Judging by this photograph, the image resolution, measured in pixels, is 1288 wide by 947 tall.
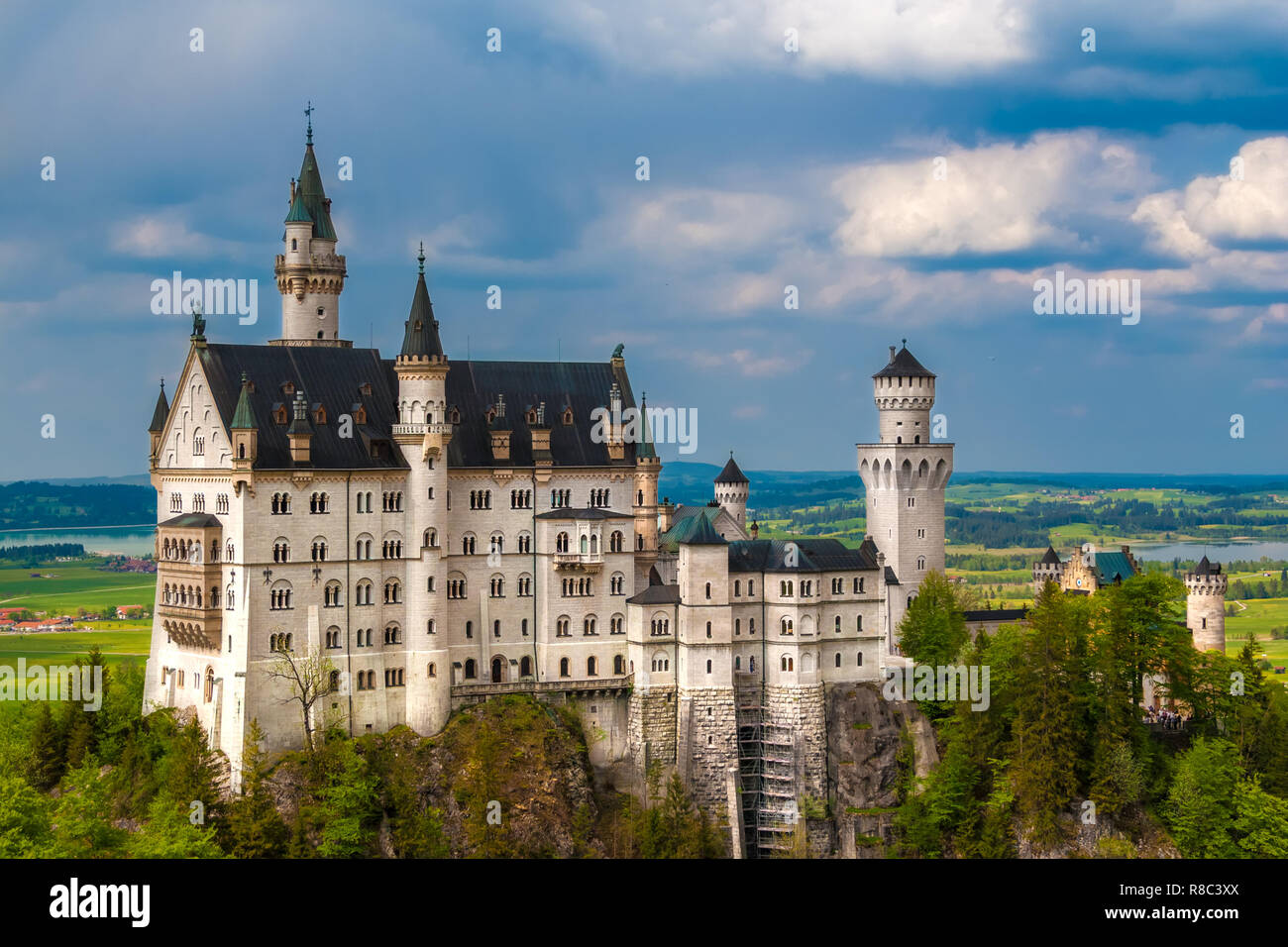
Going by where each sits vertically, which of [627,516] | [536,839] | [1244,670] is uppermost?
[627,516]

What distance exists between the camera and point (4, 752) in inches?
3930

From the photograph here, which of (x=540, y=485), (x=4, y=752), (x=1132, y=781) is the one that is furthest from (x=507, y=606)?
(x=1132, y=781)

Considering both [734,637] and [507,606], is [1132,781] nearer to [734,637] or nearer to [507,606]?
[734,637]

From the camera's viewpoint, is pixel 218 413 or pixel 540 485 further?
pixel 540 485

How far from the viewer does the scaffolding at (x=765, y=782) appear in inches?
3944

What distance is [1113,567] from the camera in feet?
438

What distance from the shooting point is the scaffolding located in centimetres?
10019

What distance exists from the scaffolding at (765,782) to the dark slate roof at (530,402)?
59.2ft

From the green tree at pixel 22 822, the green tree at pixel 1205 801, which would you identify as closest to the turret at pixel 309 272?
the green tree at pixel 22 822

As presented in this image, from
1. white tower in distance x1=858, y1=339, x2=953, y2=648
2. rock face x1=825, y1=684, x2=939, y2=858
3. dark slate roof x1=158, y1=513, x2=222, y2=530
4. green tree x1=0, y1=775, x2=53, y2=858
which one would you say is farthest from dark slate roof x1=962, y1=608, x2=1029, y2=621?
green tree x1=0, y1=775, x2=53, y2=858

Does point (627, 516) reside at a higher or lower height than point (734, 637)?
higher

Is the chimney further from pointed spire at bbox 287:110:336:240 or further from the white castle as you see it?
pointed spire at bbox 287:110:336:240
